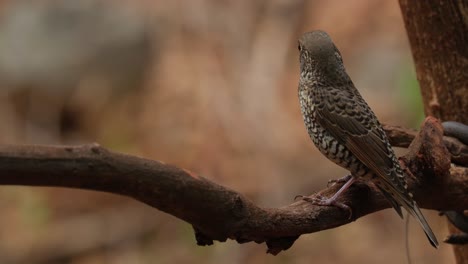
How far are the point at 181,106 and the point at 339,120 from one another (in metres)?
6.17

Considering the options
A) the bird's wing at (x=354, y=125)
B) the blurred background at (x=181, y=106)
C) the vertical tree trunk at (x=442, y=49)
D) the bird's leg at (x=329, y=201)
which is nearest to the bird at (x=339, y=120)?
the bird's wing at (x=354, y=125)

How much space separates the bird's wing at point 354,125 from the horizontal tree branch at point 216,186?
116 millimetres

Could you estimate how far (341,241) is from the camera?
28.0ft

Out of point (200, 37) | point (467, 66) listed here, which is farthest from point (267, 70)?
point (467, 66)

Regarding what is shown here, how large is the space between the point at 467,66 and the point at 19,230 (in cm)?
585

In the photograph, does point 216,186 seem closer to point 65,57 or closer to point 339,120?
point 339,120

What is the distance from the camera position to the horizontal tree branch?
210cm

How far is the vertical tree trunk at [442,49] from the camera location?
12.5 feet

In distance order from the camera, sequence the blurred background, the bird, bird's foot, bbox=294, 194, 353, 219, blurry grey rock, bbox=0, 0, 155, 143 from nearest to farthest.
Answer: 1. bird's foot, bbox=294, 194, 353, 219
2. the bird
3. the blurred background
4. blurry grey rock, bbox=0, 0, 155, 143

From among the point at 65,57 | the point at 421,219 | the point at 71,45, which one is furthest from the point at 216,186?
the point at 71,45

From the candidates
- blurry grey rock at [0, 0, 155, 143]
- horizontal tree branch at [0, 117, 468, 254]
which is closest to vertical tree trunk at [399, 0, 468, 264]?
horizontal tree branch at [0, 117, 468, 254]

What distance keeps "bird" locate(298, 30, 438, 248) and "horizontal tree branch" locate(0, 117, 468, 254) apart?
0.32 ft

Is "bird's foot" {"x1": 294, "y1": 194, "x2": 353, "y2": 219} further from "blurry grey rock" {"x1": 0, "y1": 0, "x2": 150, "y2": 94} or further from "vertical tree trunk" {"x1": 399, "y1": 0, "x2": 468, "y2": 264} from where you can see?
"blurry grey rock" {"x1": 0, "y1": 0, "x2": 150, "y2": 94}

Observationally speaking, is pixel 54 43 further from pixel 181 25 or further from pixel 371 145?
pixel 371 145
